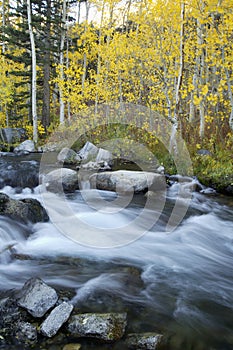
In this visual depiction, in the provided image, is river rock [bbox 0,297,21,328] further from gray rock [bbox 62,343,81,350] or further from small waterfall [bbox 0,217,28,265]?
small waterfall [bbox 0,217,28,265]

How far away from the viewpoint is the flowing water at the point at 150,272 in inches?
122

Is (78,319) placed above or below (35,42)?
below

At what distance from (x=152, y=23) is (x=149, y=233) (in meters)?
6.59

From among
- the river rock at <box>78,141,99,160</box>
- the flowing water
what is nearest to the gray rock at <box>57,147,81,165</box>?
the river rock at <box>78,141,99,160</box>

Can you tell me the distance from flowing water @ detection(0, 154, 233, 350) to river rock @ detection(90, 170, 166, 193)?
1.63 meters

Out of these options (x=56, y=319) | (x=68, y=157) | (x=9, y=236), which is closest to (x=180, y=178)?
(x=68, y=157)

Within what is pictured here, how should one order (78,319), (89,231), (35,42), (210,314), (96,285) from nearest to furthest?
(78,319), (210,314), (96,285), (89,231), (35,42)

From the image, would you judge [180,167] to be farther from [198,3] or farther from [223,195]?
[198,3]

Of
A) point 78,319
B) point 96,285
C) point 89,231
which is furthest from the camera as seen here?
point 89,231

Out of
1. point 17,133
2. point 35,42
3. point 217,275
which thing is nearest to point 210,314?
point 217,275

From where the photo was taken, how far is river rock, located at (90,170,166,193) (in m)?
8.05

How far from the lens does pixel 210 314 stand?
328 cm

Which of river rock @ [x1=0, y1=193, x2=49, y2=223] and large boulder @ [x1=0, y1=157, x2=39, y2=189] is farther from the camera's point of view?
large boulder @ [x1=0, y1=157, x2=39, y2=189]

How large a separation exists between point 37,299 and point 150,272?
5.93 feet
